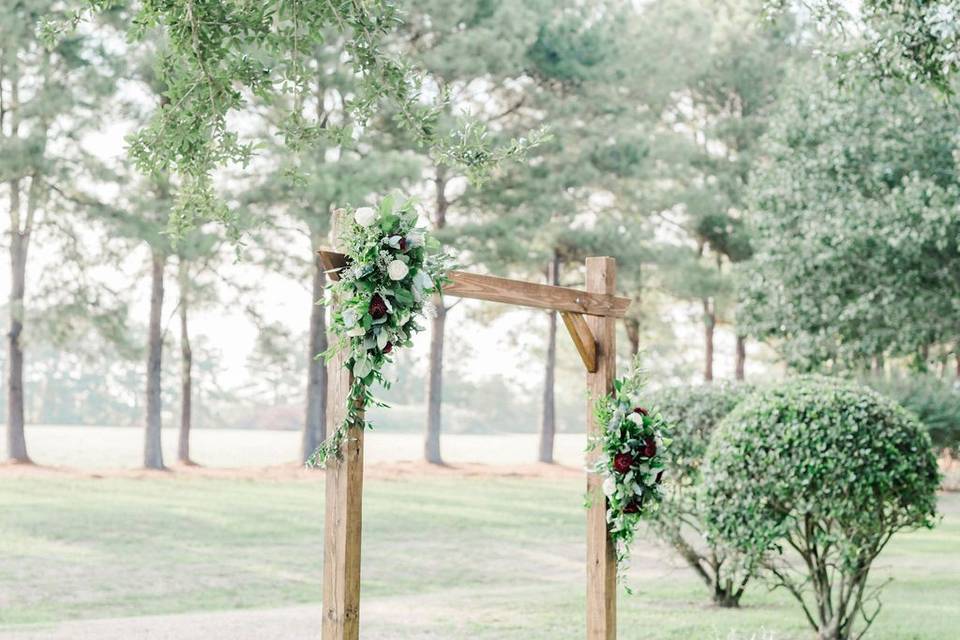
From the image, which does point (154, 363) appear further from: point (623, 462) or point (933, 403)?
point (623, 462)

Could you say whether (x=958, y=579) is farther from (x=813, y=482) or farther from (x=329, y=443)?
(x=329, y=443)

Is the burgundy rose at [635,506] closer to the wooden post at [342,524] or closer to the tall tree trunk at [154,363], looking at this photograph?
the wooden post at [342,524]

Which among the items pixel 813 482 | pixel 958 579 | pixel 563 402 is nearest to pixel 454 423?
pixel 563 402

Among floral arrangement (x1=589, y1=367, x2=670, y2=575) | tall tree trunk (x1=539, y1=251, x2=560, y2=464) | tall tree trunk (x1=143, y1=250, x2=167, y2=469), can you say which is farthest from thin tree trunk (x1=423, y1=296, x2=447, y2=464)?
floral arrangement (x1=589, y1=367, x2=670, y2=575)

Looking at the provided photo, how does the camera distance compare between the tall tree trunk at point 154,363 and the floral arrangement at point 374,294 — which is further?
the tall tree trunk at point 154,363

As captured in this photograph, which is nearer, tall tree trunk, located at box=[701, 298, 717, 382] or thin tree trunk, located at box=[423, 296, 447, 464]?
thin tree trunk, located at box=[423, 296, 447, 464]

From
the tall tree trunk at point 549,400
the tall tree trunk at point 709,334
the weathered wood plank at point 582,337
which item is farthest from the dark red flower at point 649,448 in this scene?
the tall tree trunk at point 709,334

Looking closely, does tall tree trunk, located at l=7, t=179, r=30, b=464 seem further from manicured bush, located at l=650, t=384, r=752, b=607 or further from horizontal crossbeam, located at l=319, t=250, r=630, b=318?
horizontal crossbeam, located at l=319, t=250, r=630, b=318

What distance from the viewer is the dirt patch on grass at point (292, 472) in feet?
61.7

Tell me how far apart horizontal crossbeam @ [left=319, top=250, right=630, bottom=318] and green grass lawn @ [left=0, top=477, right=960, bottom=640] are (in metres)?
1.78

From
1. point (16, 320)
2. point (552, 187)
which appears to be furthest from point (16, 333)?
point (552, 187)

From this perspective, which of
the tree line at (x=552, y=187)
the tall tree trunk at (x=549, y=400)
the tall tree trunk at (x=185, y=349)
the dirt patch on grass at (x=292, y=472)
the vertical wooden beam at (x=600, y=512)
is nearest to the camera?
the vertical wooden beam at (x=600, y=512)

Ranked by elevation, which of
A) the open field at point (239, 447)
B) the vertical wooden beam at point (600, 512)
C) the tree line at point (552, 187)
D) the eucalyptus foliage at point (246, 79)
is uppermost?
the tree line at point (552, 187)

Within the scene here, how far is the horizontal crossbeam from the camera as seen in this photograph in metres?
4.35
